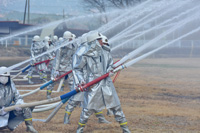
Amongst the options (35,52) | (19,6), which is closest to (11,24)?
(35,52)

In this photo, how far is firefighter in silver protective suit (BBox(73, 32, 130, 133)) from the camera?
6.43 m

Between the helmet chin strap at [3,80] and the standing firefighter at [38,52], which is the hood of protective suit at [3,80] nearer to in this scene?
the helmet chin strap at [3,80]

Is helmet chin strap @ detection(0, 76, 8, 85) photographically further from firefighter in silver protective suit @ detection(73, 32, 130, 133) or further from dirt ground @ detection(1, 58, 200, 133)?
firefighter in silver protective suit @ detection(73, 32, 130, 133)

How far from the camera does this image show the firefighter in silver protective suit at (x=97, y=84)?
21.1 feet

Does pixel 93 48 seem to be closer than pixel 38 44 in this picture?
Yes

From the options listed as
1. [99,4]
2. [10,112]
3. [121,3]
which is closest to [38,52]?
[10,112]

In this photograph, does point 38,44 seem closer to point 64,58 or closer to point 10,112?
point 64,58

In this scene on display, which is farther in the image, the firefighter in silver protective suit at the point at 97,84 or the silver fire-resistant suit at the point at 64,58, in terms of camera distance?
the silver fire-resistant suit at the point at 64,58

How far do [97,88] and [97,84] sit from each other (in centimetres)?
9

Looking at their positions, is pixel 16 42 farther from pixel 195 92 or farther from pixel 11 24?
pixel 195 92

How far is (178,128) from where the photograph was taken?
7395 mm

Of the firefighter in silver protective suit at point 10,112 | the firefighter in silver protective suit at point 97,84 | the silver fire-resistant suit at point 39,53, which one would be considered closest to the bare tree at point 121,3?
the silver fire-resistant suit at point 39,53

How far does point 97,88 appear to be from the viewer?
6.43 meters

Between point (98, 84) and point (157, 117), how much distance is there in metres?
2.70
